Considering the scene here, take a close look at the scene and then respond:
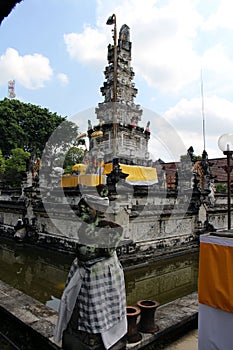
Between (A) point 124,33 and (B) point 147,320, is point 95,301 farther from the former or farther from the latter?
(A) point 124,33

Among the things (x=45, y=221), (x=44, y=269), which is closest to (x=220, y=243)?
(x=44, y=269)

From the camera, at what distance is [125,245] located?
377 inches

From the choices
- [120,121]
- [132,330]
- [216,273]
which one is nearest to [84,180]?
[120,121]

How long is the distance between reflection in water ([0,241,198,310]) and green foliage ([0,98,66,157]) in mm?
26012

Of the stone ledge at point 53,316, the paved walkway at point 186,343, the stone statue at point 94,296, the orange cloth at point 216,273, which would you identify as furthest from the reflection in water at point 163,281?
the stone statue at point 94,296

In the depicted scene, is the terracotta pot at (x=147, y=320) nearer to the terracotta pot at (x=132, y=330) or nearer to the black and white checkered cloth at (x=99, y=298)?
the terracotta pot at (x=132, y=330)

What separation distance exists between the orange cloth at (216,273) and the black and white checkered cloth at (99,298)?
3.21ft

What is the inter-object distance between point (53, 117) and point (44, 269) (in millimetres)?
34129

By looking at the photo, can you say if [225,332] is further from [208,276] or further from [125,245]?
[125,245]

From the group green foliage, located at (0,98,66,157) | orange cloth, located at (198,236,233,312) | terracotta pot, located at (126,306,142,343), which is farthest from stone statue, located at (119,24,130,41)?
terracotta pot, located at (126,306,142,343)

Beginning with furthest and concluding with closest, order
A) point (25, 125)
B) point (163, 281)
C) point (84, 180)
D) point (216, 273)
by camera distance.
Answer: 1. point (25, 125)
2. point (84, 180)
3. point (163, 281)
4. point (216, 273)

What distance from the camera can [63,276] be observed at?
909 centimetres

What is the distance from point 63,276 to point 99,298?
6.47 metres

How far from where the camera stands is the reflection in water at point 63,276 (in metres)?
7.87
